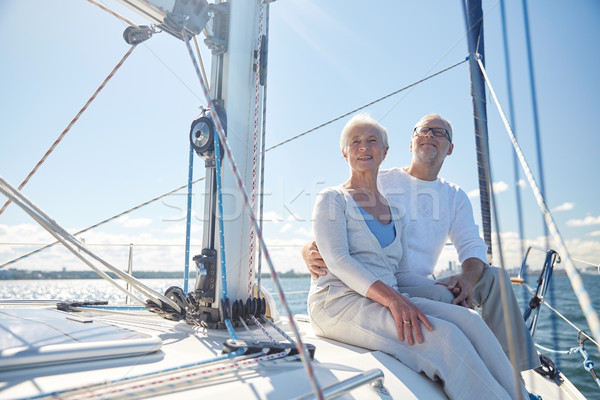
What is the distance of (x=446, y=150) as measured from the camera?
219 centimetres

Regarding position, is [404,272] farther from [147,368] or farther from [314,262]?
[147,368]

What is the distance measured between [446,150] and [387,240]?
34.1 inches

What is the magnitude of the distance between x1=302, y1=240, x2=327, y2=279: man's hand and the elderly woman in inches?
1.3

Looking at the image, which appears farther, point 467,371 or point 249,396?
point 467,371

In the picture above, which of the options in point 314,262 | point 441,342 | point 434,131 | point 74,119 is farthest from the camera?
point 434,131

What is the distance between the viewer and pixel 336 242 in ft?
4.73

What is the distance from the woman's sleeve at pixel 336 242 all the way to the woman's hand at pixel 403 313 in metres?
0.05

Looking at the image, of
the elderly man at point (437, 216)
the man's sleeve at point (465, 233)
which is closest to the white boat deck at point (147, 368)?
the elderly man at point (437, 216)

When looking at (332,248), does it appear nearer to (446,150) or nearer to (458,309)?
(458,309)

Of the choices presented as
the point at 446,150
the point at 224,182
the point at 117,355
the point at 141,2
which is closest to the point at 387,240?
the point at 224,182

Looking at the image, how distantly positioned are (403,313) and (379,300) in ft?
0.32

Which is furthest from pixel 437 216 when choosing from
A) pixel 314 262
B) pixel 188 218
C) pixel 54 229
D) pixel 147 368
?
pixel 54 229

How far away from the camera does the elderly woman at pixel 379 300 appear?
1.15 metres

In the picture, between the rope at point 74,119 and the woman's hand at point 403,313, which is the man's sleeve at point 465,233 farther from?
the rope at point 74,119
